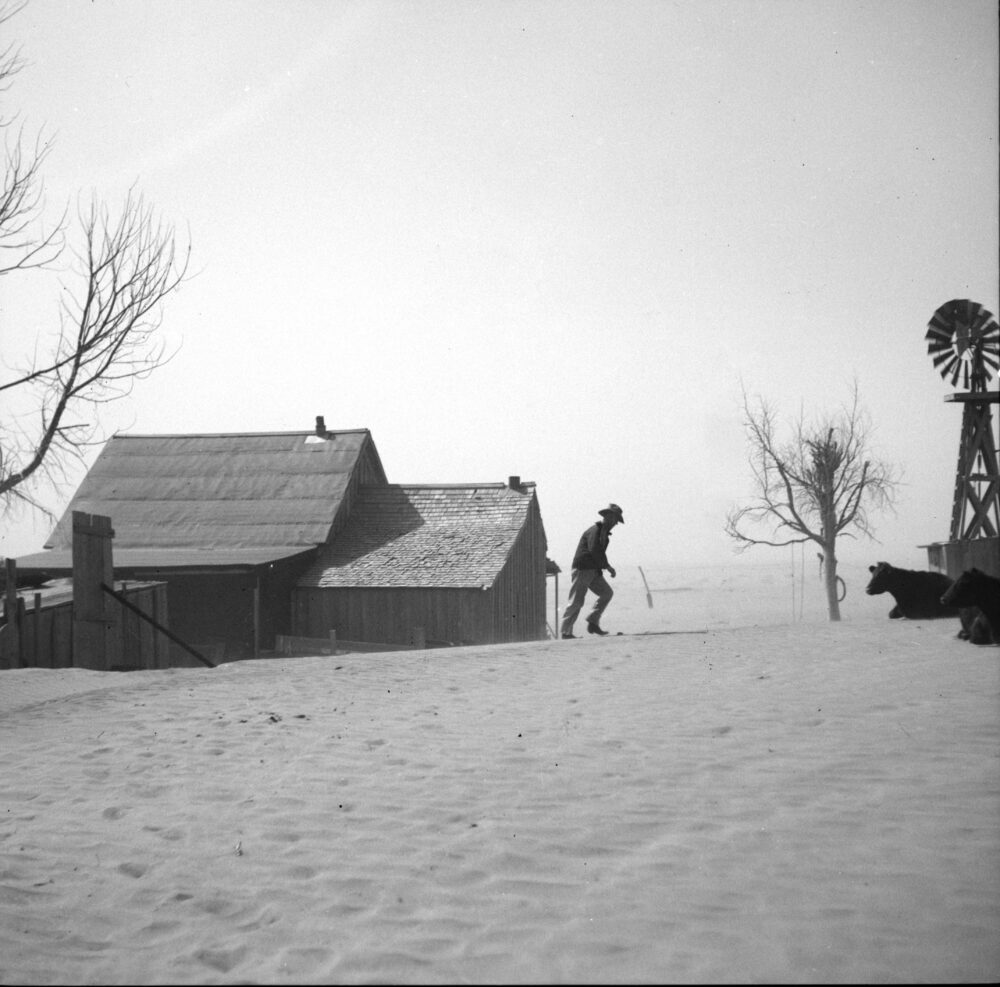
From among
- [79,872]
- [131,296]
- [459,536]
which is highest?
[131,296]

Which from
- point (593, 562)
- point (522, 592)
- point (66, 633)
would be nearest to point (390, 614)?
point (522, 592)

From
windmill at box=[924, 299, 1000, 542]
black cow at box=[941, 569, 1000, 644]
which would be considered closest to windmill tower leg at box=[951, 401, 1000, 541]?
windmill at box=[924, 299, 1000, 542]

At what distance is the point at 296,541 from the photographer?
2506 cm

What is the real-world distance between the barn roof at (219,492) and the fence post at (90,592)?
844 centimetres

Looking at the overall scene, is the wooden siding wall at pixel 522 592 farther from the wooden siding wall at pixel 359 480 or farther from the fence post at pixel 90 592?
the fence post at pixel 90 592

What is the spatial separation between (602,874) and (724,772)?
1.94m

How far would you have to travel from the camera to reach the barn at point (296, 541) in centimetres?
2298

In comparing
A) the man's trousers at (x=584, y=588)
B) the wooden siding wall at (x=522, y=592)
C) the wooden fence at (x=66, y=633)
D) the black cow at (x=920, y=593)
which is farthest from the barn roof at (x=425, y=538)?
the black cow at (x=920, y=593)

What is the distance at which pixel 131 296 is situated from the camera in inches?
508

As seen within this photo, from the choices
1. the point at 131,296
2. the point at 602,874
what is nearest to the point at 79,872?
the point at 602,874

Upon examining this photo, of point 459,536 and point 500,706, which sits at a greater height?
point 459,536

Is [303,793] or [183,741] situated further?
[183,741]

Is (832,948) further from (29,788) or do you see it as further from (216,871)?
(29,788)

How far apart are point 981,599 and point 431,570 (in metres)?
14.2
